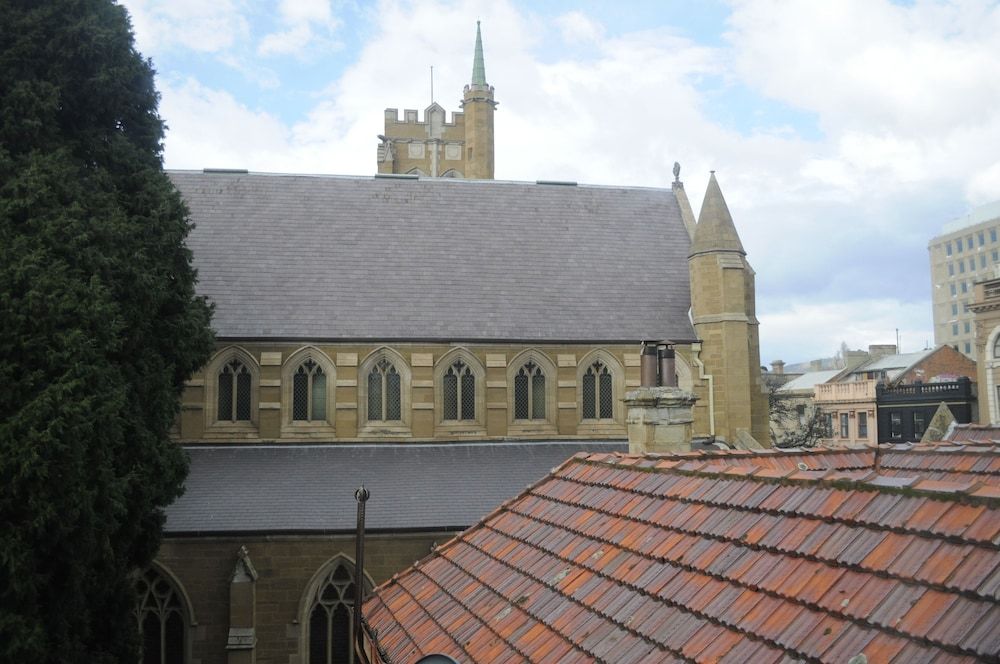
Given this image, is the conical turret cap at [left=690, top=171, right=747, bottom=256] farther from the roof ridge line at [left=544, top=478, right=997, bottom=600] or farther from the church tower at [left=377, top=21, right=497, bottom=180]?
the church tower at [left=377, top=21, right=497, bottom=180]

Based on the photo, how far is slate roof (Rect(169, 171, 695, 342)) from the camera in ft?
66.7

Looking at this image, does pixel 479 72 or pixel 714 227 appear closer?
pixel 714 227

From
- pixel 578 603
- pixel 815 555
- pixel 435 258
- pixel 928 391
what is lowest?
pixel 578 603

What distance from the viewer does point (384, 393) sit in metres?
19.8

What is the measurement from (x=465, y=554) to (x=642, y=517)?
6.96ft

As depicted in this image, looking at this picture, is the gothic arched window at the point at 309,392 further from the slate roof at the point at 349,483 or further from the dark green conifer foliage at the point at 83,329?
the dark green conifer foliage at the point at 83,329

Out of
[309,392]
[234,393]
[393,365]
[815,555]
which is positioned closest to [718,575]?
[815,555]

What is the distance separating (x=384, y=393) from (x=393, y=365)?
72cm

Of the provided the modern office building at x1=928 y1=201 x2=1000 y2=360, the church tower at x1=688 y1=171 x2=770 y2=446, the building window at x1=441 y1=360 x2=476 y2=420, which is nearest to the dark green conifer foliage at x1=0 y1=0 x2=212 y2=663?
the building window at x1=441 y1=360 x2=476 y2=420

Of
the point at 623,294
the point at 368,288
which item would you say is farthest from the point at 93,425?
the point at 623,294

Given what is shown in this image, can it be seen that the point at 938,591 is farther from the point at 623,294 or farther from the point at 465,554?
the point at 623,294

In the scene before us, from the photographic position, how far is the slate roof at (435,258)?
66.7ft

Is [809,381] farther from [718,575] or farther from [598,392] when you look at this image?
[718,575]

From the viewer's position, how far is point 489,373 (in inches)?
797
